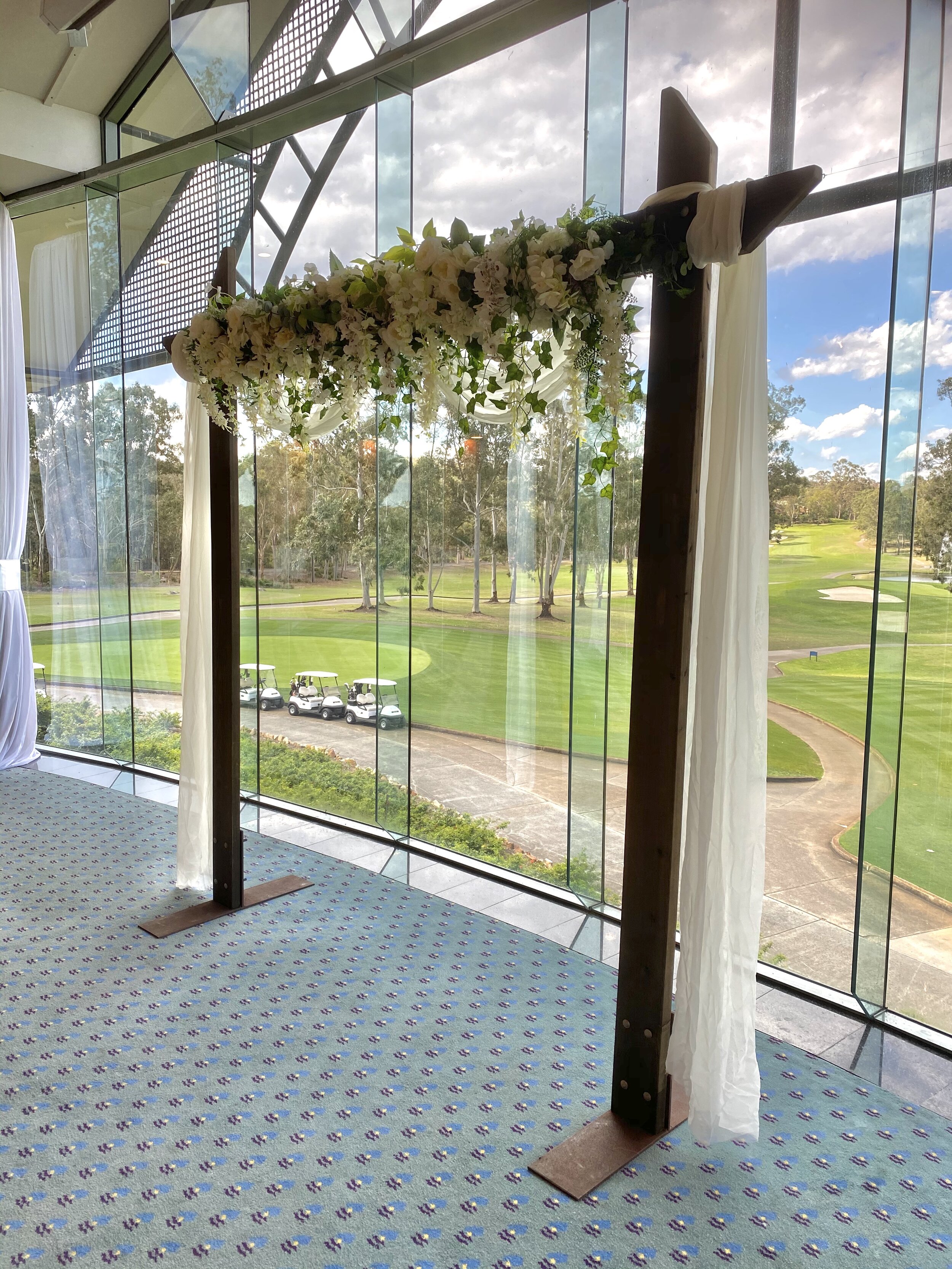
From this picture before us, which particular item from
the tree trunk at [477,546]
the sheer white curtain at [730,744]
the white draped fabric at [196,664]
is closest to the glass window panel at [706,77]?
the sheer white curtain at [730,744]

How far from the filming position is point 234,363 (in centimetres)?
305

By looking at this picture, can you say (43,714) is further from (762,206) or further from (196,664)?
(762,206)

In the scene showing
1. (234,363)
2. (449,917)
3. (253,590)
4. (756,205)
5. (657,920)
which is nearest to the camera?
(756,205)

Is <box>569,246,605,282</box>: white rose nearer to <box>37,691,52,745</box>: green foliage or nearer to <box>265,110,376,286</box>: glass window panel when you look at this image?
<box>265,110,376,286</box>: glass window panel

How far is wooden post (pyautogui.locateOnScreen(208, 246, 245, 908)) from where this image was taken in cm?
346

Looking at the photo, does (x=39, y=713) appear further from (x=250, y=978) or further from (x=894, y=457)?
(x=894, y=457)

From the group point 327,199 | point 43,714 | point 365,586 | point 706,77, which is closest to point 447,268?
point 706,77

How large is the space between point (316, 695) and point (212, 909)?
1.44 metres

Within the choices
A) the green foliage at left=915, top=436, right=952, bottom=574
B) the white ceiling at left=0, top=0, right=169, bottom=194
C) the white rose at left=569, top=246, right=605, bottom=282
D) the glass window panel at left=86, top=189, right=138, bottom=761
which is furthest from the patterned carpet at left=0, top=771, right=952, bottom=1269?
the white ceiling at left=0, top=0, right=169, bottom=194

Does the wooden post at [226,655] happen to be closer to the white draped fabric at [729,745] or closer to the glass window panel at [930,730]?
the white draped fabric at [729,745]

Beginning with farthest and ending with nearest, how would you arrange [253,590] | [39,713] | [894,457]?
1. [39,713]
2. [253,590]
3. [894,457]

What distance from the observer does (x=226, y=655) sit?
3557mm

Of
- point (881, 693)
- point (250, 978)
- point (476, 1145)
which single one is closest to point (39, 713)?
point (250, 978)

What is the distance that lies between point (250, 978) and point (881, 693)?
234 cm
